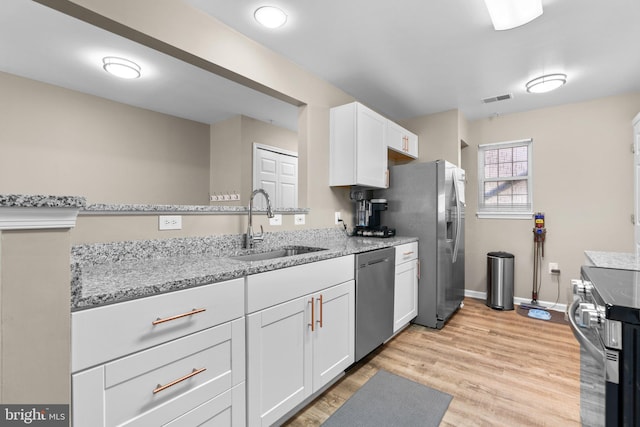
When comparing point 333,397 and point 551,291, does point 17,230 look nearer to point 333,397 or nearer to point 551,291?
point 333,397

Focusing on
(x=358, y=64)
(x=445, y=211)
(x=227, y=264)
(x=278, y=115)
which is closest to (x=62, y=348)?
(x=227, y=264)

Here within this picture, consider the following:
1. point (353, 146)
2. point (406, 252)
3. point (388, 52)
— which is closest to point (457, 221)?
point (406, 252)

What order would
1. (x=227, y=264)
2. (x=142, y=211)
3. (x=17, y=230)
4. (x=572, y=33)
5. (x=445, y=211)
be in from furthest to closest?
(x=445, y=211), (x=572, y=33), (x=142, y=211), (x=227, y=264), (x=17, y=230)

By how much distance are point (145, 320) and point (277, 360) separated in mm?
717

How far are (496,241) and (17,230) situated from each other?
4.52 m

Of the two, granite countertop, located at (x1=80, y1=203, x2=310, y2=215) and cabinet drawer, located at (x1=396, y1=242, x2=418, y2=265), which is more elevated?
granite countertop, located at (x1=80, y1=203, x2=310, y2=215)

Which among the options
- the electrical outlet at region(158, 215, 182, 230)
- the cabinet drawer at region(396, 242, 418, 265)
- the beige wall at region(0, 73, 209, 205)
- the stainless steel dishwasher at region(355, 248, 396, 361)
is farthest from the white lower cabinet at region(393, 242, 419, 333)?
the beige wall at region(0, 73, 209, 205)

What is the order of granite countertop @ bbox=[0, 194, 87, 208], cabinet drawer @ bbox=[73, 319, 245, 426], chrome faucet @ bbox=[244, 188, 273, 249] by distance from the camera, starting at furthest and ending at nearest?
chrome faucet @ bbox=[244, 188, 273, 249] < cabinet drawer @ bbox=[73, 319, 245, 426] < granite countertop @ bbox=[0, 194, 87, 208]

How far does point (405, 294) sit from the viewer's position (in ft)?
9.14

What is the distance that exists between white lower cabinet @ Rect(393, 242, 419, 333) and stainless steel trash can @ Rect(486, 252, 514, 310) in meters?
1.29

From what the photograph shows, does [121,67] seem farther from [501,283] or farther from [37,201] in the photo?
[501,283]

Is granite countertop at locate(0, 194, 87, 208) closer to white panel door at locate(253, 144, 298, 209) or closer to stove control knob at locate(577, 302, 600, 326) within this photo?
stove control knob at locate(577, 302, 600, 326)

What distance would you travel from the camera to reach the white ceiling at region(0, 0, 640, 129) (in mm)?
1927

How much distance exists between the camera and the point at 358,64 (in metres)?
2.61
